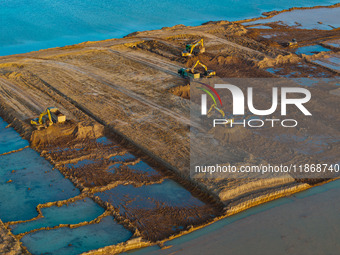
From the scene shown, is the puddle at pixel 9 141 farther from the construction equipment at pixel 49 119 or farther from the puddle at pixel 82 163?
the puddle at pixel 82 163

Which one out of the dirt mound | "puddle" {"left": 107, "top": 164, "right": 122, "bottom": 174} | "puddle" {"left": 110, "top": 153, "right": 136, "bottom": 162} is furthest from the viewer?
the dirt mound

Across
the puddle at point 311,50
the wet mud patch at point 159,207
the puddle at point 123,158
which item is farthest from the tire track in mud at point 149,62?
the wet mud patch at point 159,207

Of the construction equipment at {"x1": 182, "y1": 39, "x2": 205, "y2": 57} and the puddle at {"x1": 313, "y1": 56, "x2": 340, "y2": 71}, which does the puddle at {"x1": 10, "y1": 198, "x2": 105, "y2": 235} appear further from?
the puddle at {"x1": 313, "y1": 56, "x2": 340, "y2": 71}

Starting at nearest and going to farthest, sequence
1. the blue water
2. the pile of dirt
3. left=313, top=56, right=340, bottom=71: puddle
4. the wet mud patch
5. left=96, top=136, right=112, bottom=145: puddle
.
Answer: the wet mud patch → left=96, top=136, right=112, bottom=145: puddle → the pile of dirt → left=313, top=56, right=340, bottom=71: puddle → the blue water

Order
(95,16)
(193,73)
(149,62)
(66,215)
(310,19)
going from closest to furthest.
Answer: (66,215)
(193,73)
(149,62)
(310,19)
(95,16)

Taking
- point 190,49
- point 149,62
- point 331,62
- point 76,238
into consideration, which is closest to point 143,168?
point 76,238

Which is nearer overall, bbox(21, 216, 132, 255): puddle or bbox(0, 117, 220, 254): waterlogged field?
bbox(21, 216, 132, 255): puddle

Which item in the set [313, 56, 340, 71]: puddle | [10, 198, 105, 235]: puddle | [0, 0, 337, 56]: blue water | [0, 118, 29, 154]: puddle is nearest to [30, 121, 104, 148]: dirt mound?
[0, 118, 29, 154]: puddle

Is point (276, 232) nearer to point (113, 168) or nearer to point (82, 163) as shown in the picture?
point (113, 168)
